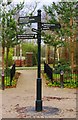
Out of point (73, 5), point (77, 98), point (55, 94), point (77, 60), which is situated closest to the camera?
point (77, 98)

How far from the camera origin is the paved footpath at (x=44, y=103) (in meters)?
7.26

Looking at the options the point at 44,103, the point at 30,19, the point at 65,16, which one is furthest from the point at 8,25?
the point at 30,19

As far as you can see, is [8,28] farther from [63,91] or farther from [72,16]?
[63,91]

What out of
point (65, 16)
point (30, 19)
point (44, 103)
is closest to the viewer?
point (30, 19)

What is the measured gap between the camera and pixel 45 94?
10547 millimetres

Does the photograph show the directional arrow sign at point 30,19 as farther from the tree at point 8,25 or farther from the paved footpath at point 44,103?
the tree at point 8,25

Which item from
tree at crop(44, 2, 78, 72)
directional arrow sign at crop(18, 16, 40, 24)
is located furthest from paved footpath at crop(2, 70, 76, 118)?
tree at crop(44, 2, 78, 72)

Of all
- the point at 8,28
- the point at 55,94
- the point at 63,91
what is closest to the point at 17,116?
the point at 55,94

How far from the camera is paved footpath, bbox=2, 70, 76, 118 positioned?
726 centimetres

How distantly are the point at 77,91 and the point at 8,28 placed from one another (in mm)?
5462

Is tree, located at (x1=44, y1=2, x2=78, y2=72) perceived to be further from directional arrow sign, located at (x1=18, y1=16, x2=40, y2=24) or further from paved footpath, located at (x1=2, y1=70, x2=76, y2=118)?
directional arrow sign, located at (x1=18, y1=16, x2=40, y2=24)

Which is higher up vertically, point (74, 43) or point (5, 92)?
point (74, 43)

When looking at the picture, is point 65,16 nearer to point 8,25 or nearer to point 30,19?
point 8,25

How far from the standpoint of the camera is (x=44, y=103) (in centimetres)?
877
